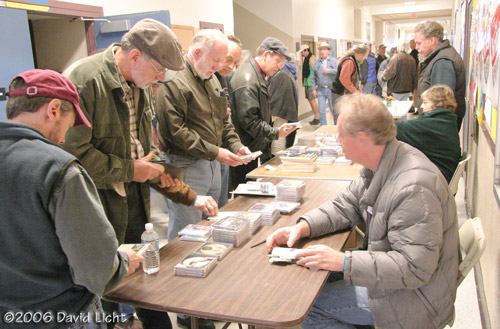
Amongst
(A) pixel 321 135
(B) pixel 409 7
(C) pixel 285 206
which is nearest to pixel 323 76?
(A) pixel 321 135

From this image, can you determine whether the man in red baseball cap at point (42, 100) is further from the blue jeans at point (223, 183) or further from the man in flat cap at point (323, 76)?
the man in flat cap at point (323, 76)

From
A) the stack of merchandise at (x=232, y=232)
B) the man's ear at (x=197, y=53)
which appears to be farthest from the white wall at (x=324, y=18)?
the stack of merchandise at (x=232, y=232)

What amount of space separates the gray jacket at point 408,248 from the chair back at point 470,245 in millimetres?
55

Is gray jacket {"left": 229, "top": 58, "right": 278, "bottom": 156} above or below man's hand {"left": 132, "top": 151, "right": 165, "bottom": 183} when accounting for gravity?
above

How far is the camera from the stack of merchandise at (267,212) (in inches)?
86.6

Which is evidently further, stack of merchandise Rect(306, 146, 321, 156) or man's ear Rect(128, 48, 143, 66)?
stack of merchandise Rect(306, 146, 321, 156)

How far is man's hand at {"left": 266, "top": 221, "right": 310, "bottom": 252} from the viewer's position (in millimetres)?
1897

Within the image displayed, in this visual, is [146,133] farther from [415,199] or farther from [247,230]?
[415,199]

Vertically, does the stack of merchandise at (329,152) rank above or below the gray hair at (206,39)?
below

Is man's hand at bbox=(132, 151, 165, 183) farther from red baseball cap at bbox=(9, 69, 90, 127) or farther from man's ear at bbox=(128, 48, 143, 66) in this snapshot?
red baseball cap at bbox=(9, 69, 90, 127)

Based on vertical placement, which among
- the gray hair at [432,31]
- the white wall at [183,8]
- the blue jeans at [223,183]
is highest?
the white wall at [183,8]

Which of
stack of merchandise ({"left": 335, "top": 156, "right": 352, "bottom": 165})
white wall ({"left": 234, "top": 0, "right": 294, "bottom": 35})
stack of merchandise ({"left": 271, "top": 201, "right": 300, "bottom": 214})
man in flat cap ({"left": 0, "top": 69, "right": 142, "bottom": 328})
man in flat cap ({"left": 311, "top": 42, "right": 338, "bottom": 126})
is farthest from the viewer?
white wall ({"left": 234, "top": 0, "right": 294, "bottom": 35})

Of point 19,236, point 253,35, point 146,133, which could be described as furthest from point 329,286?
point 253,35

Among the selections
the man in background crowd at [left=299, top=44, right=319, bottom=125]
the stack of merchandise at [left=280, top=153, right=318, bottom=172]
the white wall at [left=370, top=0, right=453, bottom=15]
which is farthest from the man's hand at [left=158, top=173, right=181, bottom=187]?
the white wall at [left=370, top=0, right=453, bottom=15]
